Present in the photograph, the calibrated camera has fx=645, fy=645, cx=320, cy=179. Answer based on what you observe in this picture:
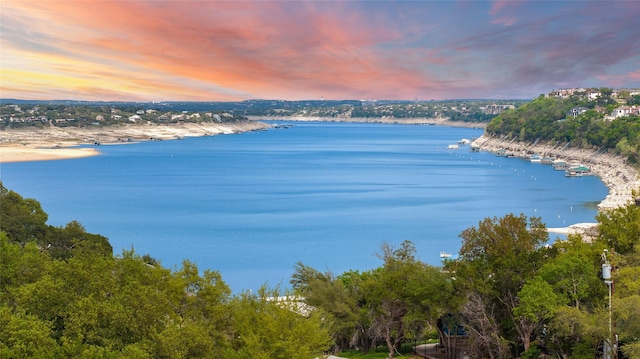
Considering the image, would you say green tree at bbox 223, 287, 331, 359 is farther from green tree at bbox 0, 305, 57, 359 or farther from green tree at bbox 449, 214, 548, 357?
green tree at bbox 449, 214, 548, 357

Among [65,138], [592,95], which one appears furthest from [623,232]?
[592,95]

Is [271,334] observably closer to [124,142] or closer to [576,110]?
[576,110]

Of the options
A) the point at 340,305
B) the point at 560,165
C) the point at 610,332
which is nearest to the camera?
the point at 610,332

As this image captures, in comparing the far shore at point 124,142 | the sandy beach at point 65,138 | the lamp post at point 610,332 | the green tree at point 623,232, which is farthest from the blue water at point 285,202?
the lamp post at point 610,332

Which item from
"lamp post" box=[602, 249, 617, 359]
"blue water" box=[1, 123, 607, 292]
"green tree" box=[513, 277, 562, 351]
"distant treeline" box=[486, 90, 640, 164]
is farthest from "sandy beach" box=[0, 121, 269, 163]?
"lamp post" box=[602, 249, 617, 359]

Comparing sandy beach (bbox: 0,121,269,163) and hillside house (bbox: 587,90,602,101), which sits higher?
hillside house (bbox: 587,90,602,101)

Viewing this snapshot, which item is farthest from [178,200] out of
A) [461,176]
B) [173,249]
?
[461,176]

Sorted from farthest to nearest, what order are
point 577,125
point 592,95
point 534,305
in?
1. point 592,95
2. point 577,125
3. point 534,305

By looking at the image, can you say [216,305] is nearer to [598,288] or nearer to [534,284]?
[534,284]
